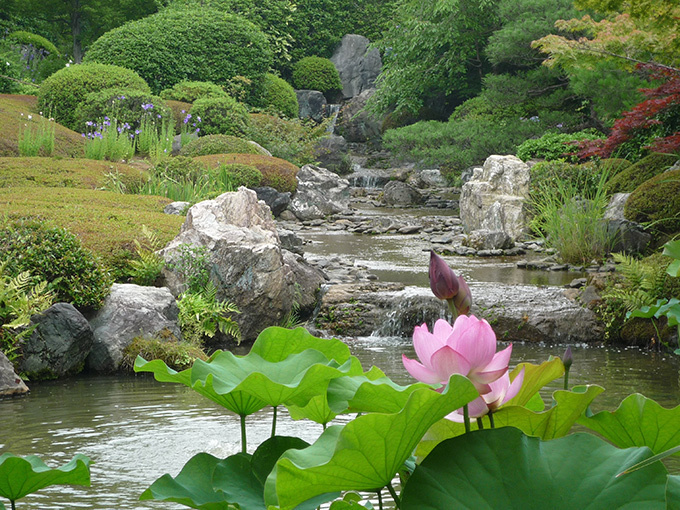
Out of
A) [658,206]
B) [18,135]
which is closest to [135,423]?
[658,206]

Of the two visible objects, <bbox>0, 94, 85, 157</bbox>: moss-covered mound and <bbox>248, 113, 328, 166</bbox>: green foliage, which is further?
<bbox>248, 113, 328, 166</bbox>: green foliage

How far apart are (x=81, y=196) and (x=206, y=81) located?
12.7m

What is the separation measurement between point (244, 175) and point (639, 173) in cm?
683

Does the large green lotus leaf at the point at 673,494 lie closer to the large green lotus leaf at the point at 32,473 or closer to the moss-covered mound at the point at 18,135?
the large green lotus leaf at the point at 32,473

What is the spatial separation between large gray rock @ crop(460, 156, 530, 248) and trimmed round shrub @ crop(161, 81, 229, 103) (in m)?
9.32

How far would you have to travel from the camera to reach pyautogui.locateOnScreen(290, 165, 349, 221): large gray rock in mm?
15109

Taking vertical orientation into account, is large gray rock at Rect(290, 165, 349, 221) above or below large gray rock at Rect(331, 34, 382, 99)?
below

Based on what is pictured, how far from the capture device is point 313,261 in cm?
935

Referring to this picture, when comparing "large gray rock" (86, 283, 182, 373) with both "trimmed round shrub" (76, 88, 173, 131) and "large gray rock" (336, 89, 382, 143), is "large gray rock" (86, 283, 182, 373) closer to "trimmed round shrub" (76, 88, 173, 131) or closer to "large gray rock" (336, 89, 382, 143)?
"trimmed round shrub" (76, 88, 173, 131)

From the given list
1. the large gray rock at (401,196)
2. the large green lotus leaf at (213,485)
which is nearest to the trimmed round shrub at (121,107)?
the large gray rock at (401,196)

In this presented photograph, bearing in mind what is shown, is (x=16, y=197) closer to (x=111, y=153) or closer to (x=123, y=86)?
(x=111, y=153)

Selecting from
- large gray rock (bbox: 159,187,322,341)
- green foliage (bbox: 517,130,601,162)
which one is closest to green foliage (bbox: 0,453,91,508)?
large gray rock (bbox: 159,187,322,341)

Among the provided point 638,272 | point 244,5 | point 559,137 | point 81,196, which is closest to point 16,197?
point 81,196

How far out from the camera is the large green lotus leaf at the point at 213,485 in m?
0.93
